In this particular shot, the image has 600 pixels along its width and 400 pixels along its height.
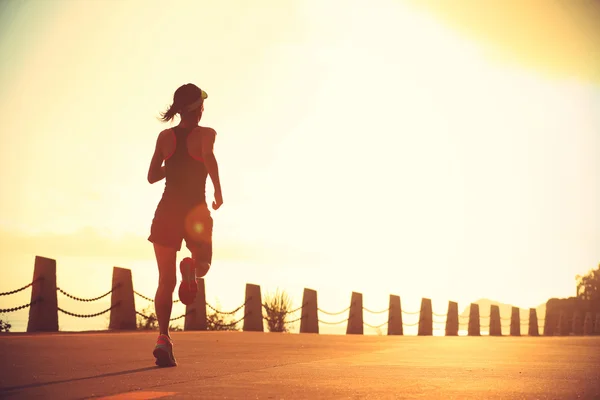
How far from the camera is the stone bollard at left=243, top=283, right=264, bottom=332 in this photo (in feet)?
73.9

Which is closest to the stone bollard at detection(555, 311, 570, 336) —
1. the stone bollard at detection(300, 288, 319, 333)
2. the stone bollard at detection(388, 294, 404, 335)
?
the stone bollard at detection(388, 294, 404, 335)

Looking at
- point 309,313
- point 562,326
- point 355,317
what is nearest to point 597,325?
point 562,326

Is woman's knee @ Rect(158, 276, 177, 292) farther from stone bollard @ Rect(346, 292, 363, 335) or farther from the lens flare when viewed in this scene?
stone bollard @ Rect(346, 292, 363, 335)

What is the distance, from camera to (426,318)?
112ft

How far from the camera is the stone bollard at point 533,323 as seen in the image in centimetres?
4697

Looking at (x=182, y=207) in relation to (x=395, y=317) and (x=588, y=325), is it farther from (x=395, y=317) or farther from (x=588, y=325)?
(x=588, y=325)

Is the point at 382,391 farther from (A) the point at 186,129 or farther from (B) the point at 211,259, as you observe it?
(A) the point at 186,129

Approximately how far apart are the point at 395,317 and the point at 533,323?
Result: 18.4m

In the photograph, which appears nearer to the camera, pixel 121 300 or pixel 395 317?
pixel 121 300

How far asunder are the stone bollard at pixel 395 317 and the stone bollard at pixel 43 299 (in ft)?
58.4

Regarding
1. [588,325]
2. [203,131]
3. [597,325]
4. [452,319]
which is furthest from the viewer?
[597,325]

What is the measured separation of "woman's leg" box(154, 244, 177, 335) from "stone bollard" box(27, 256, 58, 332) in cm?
892

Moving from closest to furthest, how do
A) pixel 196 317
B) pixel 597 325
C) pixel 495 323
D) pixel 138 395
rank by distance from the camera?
pixel 138 395, pixel 196 317, pixel 495 323, pixel 597 325

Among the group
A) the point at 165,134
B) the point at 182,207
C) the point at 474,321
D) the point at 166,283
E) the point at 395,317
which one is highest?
the point at 165,134
